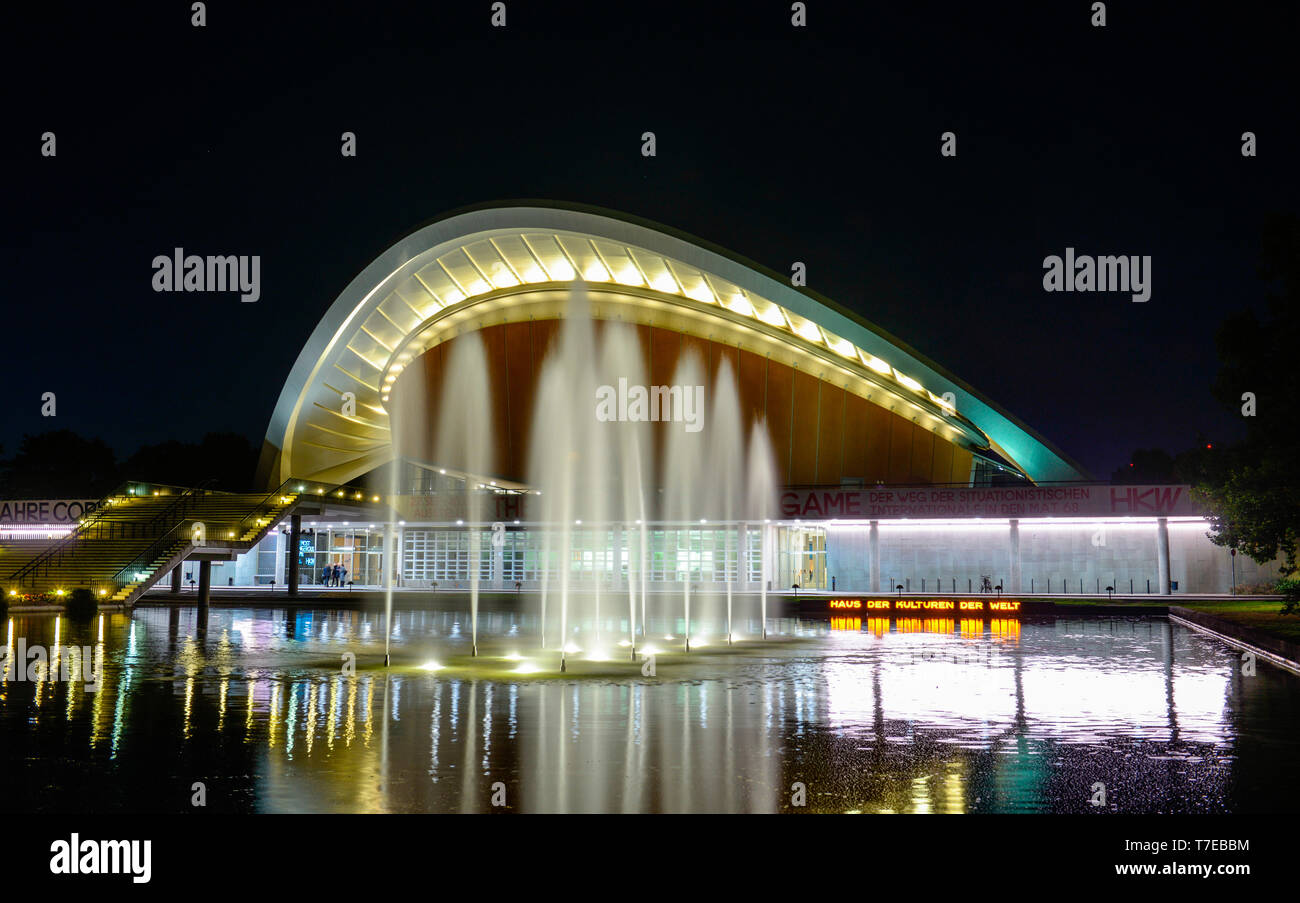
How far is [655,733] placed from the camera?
346 inches

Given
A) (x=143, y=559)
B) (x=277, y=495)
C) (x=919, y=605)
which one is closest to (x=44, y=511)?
(x=277, y=495)

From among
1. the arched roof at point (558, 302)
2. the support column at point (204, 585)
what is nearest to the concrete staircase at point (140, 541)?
the support column at point (204, 585)

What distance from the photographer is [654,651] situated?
17391 mm

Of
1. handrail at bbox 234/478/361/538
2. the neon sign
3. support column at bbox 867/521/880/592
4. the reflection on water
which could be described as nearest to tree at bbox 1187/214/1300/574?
the reflection on water

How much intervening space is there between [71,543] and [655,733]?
90.8ft

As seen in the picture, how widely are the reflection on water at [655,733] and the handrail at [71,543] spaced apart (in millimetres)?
14267

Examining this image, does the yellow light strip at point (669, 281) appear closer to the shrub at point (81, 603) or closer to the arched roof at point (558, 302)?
the arched roof at point (558, 302)

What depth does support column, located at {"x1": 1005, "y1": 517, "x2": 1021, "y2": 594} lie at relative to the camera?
39.7 m

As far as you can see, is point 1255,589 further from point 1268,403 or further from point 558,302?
point 558,302

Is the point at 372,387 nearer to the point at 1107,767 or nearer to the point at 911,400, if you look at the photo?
the point at 911,400

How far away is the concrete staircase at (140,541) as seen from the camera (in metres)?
27.6

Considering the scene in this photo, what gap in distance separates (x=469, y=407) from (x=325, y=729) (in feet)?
141

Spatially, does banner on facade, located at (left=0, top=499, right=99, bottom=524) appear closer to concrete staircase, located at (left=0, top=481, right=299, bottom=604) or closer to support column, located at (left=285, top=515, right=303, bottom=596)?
concrete staircase, located at (left=0, top=481, right=299, bottom=604)

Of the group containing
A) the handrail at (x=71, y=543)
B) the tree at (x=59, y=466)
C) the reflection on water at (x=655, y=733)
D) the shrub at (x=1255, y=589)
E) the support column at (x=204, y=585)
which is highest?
the tree at (x=59, y=466)
